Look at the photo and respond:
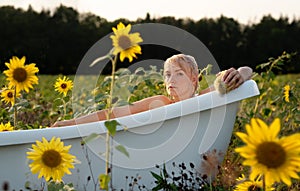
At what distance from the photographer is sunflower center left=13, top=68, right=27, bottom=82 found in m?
2.95

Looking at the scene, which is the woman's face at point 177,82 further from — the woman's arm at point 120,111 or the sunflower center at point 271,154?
the sunflower center at point 271,154

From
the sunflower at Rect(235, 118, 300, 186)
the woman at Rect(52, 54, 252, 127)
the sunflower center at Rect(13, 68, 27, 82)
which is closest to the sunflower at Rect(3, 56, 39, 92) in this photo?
the sunflower center at Rect(13, 68, 27, 82)

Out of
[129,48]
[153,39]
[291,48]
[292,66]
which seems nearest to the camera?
[129,48]

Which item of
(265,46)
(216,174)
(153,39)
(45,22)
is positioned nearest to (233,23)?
(265,46)

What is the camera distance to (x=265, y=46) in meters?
17.0

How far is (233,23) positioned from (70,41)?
5.06 meters

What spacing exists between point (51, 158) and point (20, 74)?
3.34 ft

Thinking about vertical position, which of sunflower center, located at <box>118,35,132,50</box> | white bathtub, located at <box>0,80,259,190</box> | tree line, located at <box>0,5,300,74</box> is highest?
tree line, located at <box>0,5,300,74</box>

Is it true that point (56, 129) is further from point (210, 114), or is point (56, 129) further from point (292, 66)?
point (292, 66)

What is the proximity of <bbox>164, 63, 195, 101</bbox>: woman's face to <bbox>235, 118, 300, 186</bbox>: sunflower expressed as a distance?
1487 mm

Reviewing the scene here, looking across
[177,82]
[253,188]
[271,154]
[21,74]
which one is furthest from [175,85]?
[271,154]

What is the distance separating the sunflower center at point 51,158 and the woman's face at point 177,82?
1062 mm

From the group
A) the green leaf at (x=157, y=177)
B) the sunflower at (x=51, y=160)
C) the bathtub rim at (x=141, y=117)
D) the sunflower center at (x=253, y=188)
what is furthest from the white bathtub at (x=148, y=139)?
the sunflower center at (x=253, y=188)

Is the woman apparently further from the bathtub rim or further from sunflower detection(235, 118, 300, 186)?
sunflower detection(235, 118, 300, 186)
